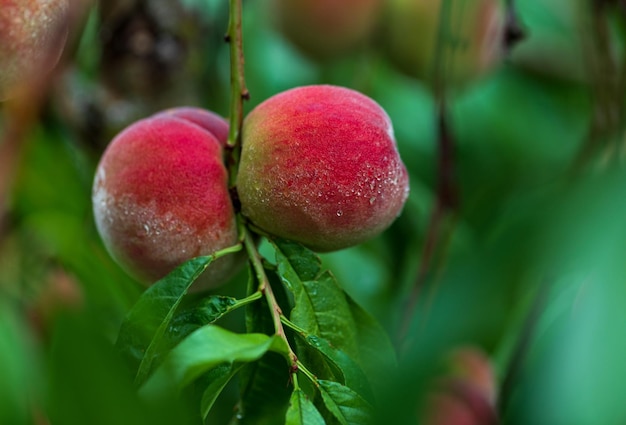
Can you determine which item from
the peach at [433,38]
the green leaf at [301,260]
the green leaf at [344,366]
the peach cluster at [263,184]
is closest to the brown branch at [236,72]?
the peach cluster at [263,184]

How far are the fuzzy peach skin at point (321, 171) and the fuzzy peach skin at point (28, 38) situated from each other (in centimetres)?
18

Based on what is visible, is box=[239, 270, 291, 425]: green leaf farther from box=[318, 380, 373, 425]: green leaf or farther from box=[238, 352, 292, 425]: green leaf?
box=[318, 380, 373, 425]: green leaf

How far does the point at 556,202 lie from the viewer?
0.51 m

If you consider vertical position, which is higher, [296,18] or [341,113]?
[341,113]

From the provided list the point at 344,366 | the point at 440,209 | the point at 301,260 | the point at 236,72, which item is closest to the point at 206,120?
the point at 236,72

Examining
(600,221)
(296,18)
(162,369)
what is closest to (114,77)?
(296,18)

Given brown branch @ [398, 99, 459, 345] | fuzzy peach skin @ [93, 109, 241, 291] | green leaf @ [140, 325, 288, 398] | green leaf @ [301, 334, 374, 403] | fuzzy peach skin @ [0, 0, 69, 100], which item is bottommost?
brown branch @ [398, 99, 459, 345]

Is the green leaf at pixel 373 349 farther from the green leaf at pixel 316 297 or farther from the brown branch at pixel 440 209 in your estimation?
the brown branch at pixel 440 209

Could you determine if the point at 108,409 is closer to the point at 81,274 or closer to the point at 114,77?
the point at 81,274

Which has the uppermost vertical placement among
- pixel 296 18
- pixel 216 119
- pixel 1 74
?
pixel 1 74

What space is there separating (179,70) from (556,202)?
886mm

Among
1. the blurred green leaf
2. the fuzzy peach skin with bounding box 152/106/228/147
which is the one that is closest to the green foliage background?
the blurred green leaf

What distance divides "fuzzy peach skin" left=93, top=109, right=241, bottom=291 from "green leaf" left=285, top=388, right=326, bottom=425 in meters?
0.20

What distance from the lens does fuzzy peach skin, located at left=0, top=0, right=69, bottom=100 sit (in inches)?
27.4
